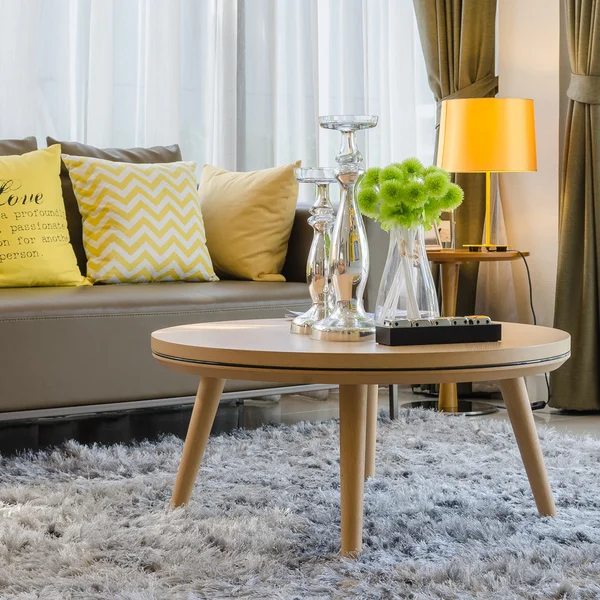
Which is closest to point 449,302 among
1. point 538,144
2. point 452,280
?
point 452,280

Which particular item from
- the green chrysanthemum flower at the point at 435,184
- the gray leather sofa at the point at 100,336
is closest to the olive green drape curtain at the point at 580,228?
the gray leather sofa at the point at 100,336

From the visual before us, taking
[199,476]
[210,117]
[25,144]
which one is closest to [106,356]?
[199,476]

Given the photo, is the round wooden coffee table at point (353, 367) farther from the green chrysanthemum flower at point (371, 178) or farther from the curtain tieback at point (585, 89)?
the curtain tieback at point (585, 89)

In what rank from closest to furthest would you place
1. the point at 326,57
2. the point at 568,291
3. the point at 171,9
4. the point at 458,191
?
the point at 458,191 < the point at 568,291 < the point at 171,9 < the point at 326,57

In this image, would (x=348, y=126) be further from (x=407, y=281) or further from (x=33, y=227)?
(x=33, y=227)

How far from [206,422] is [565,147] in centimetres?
200

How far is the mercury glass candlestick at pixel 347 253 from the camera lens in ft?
6.10

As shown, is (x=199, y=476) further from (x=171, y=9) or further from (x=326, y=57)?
(x=326, y=57)

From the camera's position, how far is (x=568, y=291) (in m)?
3.41

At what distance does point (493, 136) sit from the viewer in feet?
11.0

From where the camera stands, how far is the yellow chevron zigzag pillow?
3000 millimetres

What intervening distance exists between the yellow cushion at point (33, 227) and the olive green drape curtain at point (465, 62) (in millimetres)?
1578

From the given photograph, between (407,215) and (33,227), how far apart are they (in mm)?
1383

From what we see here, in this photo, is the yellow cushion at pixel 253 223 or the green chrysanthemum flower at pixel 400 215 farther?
the yellow cushion at pixel 253 223
